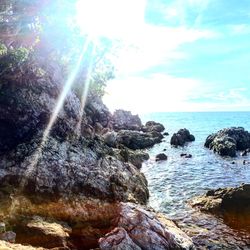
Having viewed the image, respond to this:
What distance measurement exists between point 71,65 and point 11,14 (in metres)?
22.8

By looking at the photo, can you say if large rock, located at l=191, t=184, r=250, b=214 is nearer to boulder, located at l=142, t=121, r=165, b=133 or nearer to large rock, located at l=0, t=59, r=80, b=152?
large rock, located at l=0, t=59, r=80, b=152

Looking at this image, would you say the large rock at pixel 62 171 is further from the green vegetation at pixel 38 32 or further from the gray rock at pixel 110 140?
the gray rock at pixel 110 140

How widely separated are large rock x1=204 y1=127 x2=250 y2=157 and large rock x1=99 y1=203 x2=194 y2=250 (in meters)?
51.1

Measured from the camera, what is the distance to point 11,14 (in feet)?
77.0

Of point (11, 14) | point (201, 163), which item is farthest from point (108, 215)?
point (201, 163)

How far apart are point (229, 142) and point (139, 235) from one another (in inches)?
2314

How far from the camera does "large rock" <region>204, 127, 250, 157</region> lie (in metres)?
69.9

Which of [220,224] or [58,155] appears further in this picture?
[220,224]

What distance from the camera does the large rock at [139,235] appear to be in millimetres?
18016

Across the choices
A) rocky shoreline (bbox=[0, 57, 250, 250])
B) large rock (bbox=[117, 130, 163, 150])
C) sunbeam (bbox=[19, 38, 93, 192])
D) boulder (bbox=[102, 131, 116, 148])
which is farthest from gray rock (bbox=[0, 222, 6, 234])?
large rock (bbox=[117, 130, 163, 150])

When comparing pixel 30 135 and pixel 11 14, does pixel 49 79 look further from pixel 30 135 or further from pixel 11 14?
pixel 11 14

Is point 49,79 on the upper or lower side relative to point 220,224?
upper

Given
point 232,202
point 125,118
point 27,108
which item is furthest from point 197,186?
point 125,118

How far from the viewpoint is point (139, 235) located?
19.1 metres
